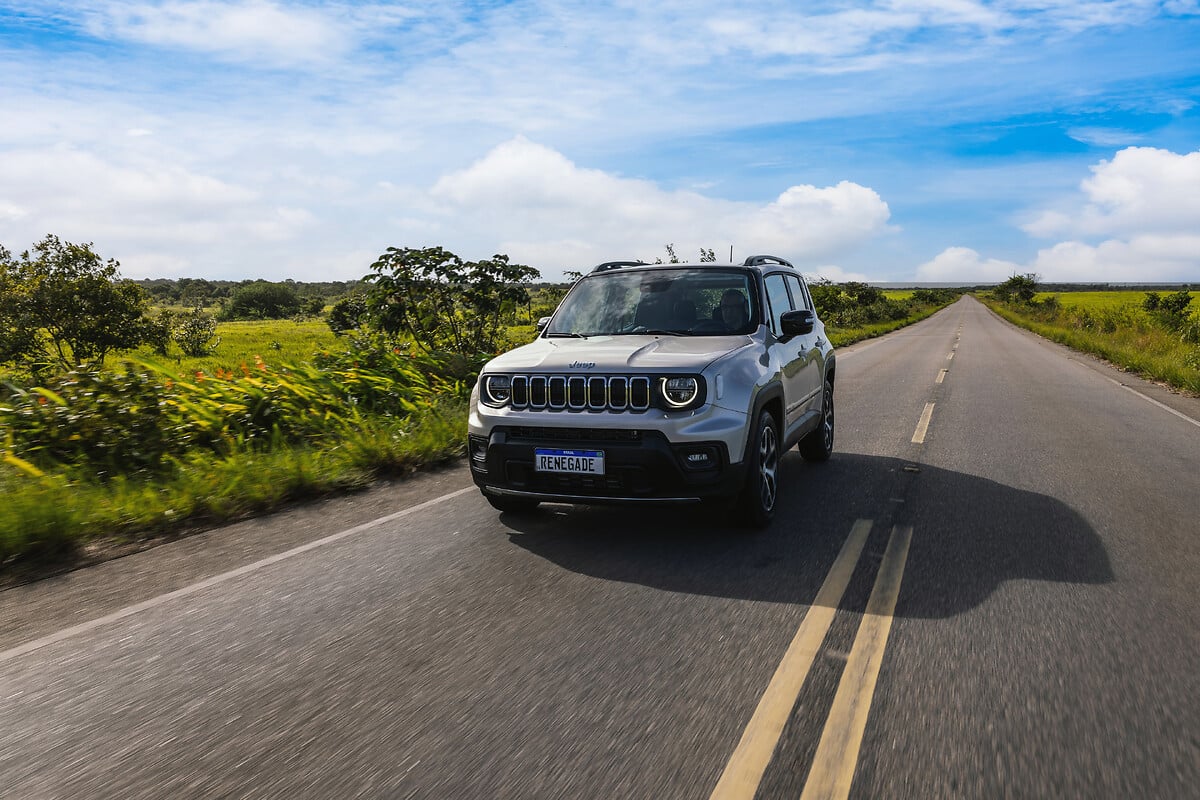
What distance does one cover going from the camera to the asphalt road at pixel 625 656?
8.30 feet

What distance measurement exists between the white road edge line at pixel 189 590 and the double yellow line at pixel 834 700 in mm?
3120

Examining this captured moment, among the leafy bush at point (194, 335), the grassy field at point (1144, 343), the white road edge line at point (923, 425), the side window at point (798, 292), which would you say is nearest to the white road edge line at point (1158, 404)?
the grassy field at point (1144, 343)

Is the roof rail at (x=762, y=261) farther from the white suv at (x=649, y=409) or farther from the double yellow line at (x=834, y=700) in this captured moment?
the double yellow line at (x=834, y=700)

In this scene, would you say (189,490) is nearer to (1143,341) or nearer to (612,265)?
(612,265)

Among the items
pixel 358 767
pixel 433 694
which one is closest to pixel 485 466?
pixel 433 694

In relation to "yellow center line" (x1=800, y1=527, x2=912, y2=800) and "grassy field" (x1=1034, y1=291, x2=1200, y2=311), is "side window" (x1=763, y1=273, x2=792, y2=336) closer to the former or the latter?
"yellow center line" (x1=800, y1=527, x2=912, y2=800)

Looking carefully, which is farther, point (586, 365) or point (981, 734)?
point (586, 365)

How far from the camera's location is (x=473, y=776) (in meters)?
2.49

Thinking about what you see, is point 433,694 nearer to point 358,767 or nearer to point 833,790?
point 358,767

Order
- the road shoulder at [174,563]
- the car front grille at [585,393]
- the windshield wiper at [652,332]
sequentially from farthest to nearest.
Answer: the windshield wiper at [652,332], the car front grille at [585,393], the road shoulder at [174,563]

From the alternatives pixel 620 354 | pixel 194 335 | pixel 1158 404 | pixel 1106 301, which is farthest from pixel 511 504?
pixel 1106 301

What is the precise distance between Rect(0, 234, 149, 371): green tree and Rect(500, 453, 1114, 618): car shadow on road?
26705mm

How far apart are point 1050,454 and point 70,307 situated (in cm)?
3090

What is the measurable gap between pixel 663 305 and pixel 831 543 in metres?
2.16
